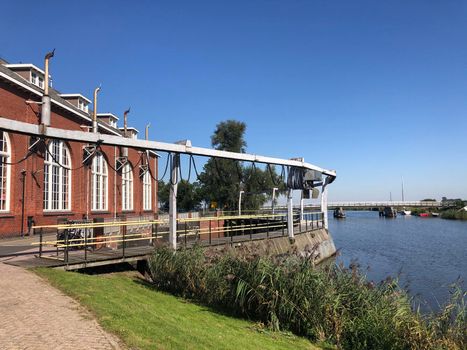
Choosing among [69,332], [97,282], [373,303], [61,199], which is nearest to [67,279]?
[97,282]

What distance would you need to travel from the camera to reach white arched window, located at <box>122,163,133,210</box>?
135 feet

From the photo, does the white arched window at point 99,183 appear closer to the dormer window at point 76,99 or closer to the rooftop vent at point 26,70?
the dormer window at point 76,99

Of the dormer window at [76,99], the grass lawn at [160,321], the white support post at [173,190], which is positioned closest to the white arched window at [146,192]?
the dormer window at [76,99]

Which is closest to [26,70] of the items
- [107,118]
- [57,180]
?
[57,180]

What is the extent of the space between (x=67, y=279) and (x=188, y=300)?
2.97 meters

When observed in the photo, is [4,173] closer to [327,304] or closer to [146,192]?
[327,304]

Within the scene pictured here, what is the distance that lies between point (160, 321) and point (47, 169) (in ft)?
77.9

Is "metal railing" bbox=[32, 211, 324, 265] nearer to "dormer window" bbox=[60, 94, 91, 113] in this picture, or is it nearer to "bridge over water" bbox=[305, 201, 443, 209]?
"dormer window" bbox=[60, 94, 91, 113]

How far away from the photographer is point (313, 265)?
930 cm

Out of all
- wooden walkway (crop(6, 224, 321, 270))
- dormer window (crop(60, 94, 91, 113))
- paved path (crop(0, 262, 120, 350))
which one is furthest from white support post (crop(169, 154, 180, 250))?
dormer window (crop(60, 94, 91, 113))

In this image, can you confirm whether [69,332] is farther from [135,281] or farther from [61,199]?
[61,199]

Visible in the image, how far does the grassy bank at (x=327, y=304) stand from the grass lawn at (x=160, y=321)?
1.47 ft

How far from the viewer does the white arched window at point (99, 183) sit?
3469cm

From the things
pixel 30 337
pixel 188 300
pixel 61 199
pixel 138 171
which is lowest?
pixel 188 300
